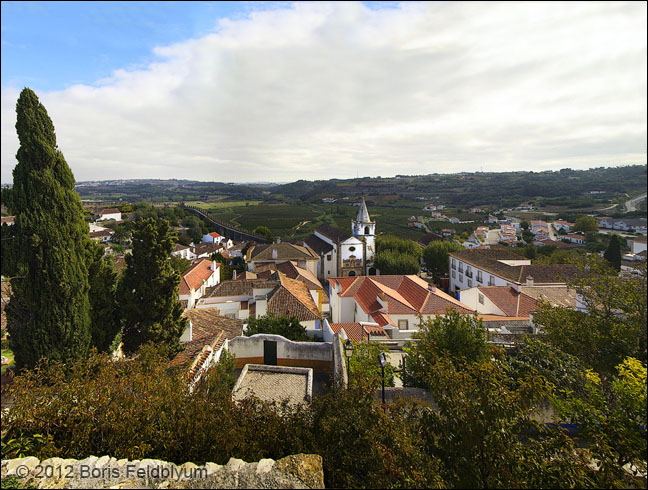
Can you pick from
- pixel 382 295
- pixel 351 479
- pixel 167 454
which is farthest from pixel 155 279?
pixel 382 295

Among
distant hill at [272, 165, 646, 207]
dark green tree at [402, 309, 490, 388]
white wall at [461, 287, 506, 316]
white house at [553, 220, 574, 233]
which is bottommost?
white wall at [461, 287, 506, 316]

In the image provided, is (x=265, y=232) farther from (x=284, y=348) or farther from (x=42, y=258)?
(x=42, y=258)

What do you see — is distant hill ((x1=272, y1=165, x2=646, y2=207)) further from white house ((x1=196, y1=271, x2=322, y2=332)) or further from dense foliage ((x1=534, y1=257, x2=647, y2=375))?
white house ((x1=196, y1=271, x2=322, y2=332))

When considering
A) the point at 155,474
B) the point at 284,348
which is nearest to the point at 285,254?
the point at 284,348

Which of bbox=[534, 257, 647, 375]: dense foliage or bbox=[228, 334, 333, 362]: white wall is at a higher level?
bbox=[534, 257, 647, 375]: dense foliage

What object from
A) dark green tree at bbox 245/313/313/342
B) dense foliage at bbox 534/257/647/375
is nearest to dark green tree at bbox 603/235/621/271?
dense foliage at bbox 534/257/647/375

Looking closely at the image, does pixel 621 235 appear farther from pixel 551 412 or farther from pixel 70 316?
pixel 70 316
